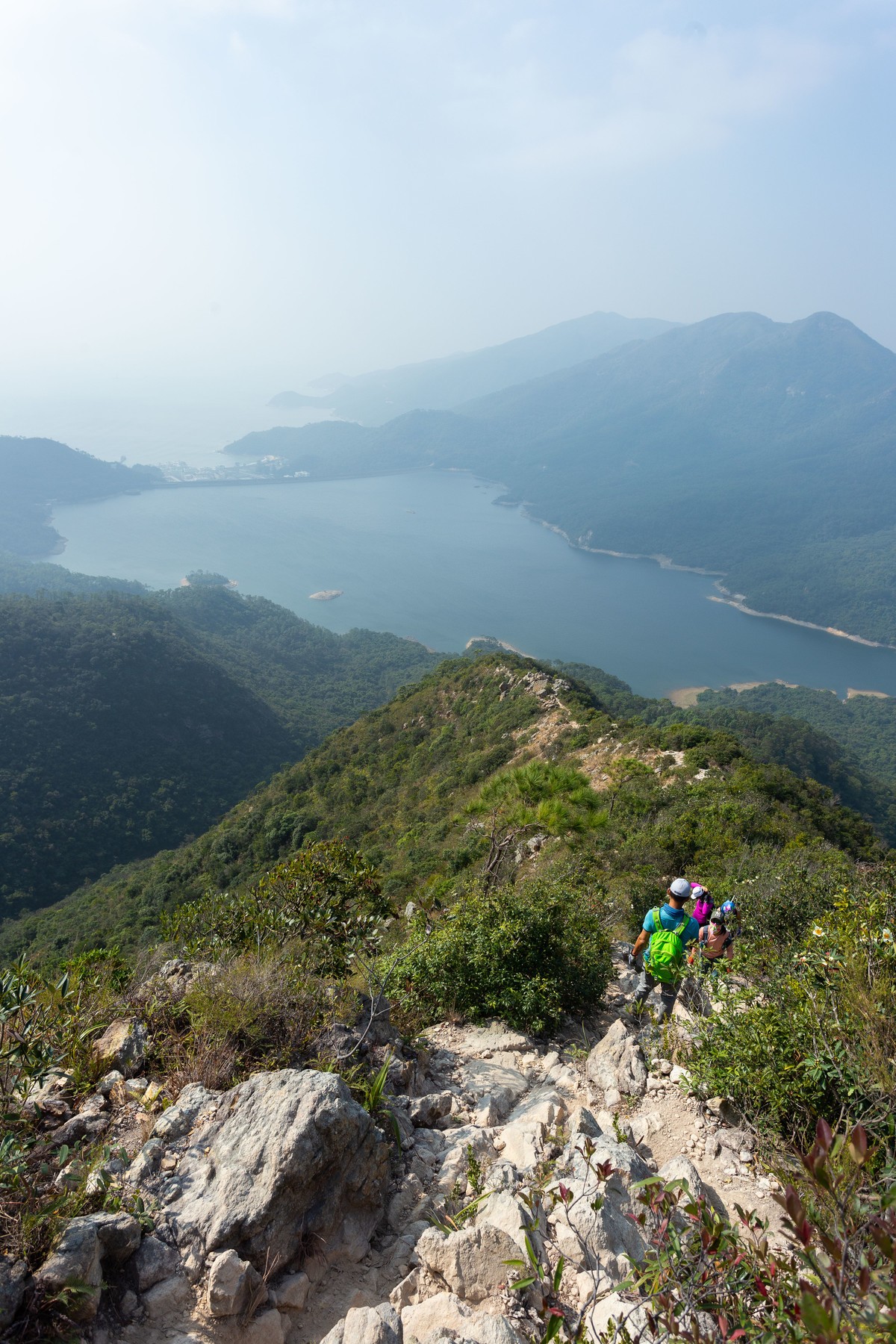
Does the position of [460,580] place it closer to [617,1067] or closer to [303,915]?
[303,915]

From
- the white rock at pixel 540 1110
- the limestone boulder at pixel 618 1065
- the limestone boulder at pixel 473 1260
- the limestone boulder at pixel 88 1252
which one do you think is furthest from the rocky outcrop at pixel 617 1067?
A: the limestone boulder at pixel 88 1252

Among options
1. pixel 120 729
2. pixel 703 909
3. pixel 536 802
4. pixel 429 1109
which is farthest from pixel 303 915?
pixel 120 729

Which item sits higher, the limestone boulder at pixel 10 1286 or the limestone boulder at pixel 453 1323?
the limestone boulder at pixel 10 1286

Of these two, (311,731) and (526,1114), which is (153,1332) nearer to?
(526,1114)

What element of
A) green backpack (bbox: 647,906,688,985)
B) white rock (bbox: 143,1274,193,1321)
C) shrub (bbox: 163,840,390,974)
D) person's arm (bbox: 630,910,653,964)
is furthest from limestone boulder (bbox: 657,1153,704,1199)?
shrub (bbox: 163,840,390,974)

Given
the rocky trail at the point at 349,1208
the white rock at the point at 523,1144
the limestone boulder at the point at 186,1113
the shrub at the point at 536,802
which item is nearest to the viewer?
the rocky trail at the point at 349,1208

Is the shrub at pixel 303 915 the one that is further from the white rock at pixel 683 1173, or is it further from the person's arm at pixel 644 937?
the white rock at pixel 683 1173

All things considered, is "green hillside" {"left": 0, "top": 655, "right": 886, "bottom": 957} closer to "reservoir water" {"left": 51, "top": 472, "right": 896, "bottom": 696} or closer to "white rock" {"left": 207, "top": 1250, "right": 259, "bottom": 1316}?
"white rock" {"left": 207, "top": 1250, "right": 259, "bottom": 1316}

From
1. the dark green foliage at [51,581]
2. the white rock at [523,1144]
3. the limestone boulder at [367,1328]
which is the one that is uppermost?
the limestone boulder at [367,1328]
